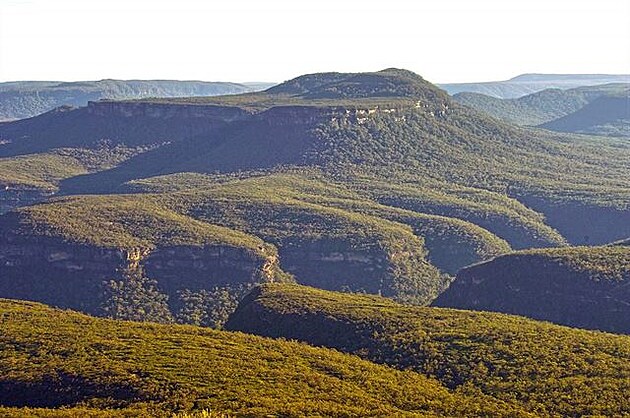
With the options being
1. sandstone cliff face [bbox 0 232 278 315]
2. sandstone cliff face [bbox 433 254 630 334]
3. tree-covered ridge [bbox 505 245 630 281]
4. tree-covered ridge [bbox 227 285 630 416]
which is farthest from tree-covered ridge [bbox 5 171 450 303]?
tree-covered ridge [bbox 227 285 630 416]

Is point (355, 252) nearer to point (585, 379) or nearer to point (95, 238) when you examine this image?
point (95, 238)

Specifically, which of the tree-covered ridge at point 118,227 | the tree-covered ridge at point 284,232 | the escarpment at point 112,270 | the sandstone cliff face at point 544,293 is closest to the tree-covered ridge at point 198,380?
the sandstone cliff face at point 544,293

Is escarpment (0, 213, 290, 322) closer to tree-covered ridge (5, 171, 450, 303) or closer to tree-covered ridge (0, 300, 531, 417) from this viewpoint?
tree-covered ridge (5, 171, 450, 303)

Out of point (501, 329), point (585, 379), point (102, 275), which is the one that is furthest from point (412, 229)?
point (585, 379)

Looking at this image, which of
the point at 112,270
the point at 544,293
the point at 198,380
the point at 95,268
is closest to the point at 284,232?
the point at 112,270

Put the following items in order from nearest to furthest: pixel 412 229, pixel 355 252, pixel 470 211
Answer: pixel 355 252 → pixel 412 229 → pixel 470 211

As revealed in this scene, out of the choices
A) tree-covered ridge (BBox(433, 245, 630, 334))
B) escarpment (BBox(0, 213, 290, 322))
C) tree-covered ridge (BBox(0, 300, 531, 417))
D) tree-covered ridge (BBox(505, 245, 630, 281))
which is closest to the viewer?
tree-covered ridge (BBox(0, 300, 531, 417))
